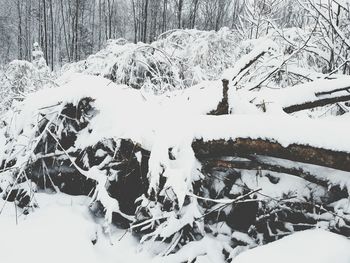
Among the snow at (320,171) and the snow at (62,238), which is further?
the snow at (62,238)

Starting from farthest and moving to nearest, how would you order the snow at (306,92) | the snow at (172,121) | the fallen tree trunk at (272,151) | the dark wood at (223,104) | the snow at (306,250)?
the snow at (306,92) < the dark wood at (223,104) < the snow at (172,121) < the fallen tree trunk at (272,151) < the snow at (306,250)

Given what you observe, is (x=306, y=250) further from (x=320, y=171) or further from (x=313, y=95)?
(x=313, y=95)

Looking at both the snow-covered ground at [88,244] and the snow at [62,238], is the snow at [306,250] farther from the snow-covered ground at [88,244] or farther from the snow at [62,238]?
the snow at [62,238]

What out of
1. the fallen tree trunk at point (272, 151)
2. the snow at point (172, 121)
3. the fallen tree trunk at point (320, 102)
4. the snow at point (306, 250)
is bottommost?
the snow at point (306, 250)

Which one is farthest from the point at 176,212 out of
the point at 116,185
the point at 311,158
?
the point at 311,158

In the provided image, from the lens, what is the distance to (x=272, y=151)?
6.18 ft

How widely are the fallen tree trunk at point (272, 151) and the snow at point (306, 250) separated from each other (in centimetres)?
39

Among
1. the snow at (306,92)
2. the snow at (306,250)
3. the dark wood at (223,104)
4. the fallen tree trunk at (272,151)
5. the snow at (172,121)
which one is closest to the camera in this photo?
the snow at (306,250)

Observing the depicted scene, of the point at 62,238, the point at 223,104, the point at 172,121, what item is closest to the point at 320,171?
the point at 223,104

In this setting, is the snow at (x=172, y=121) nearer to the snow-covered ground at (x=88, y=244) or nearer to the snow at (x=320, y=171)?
the snow at (x=320, y=171)

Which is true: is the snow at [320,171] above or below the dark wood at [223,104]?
below

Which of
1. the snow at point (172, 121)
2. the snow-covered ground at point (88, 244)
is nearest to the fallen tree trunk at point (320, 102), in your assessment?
the snow at point (172, 121)

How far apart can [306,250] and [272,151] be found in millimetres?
564

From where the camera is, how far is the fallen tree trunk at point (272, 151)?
5.72ft
